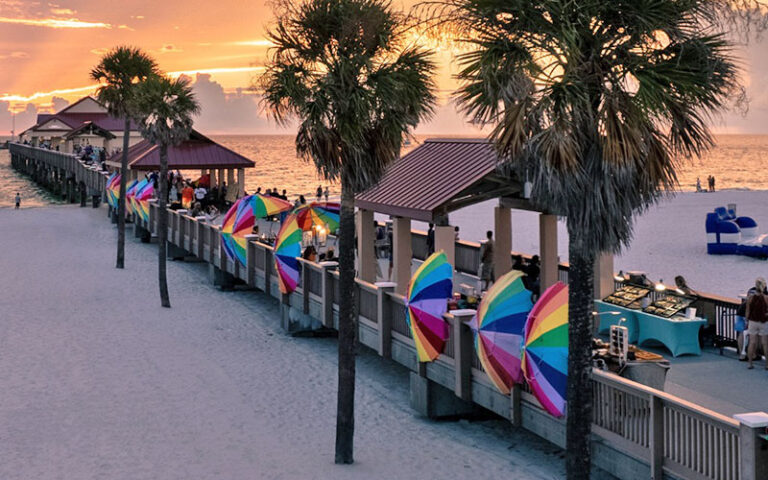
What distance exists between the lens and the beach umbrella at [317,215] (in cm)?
2420

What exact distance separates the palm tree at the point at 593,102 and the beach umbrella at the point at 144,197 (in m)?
33.0

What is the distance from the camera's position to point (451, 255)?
58.4 ft

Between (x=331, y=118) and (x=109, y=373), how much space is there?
28.8 feet

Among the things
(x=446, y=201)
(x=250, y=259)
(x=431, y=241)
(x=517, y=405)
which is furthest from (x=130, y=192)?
(x=517, y=405)

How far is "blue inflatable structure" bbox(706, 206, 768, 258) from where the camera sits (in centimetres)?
2969

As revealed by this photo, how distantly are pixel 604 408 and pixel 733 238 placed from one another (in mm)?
22603

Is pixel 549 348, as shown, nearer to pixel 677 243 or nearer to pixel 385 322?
pixel 385 322

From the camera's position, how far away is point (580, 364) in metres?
8.66

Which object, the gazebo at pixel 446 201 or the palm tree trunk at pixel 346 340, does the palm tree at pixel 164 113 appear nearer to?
the gazebo at pixel 446 201

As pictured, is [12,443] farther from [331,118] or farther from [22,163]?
[22,163]

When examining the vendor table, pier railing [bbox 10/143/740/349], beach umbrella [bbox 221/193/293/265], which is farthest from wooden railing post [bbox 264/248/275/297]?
the vendor table

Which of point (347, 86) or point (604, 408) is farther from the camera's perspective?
point (347, 86)

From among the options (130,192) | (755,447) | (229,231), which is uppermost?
(130,192)

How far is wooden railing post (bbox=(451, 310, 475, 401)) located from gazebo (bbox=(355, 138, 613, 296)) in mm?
2970
